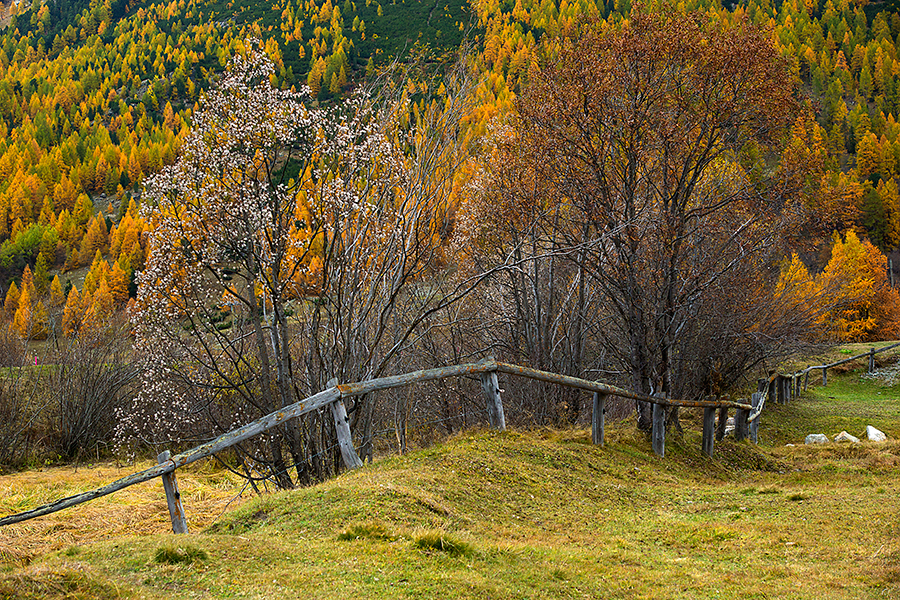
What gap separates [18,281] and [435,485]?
11481cm

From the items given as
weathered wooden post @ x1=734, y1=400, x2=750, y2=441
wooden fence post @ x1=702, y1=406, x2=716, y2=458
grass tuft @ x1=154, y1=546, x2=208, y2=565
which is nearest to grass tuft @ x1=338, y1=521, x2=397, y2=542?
grass tuft @ x1=154, y1=546, x2=208, y2=565

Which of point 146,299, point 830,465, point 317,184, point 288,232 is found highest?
point 317,184

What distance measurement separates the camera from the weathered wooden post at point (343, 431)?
7.00 metres

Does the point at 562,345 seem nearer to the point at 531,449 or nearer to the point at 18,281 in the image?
the point at 531,449

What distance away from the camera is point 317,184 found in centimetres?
886

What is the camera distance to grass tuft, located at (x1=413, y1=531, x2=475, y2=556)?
448 cm

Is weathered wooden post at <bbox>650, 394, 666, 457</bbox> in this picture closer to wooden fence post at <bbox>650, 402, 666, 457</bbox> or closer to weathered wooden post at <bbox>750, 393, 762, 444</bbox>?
wooden fence post at <bbox>650, 402, 666, 457</bbox>

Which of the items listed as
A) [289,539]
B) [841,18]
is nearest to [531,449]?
[289,539]

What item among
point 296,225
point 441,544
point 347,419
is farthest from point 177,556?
point 296,225

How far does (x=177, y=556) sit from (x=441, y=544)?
5.93ft

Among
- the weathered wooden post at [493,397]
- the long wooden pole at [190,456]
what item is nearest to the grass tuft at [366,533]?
the long wooden pole at [190,456]

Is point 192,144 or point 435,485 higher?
point 192,144

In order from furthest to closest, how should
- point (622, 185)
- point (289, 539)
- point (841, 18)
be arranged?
point (841, 18)
point (622, 185)
point (289, 539)

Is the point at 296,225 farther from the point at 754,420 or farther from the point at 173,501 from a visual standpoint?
the point at 754,420
